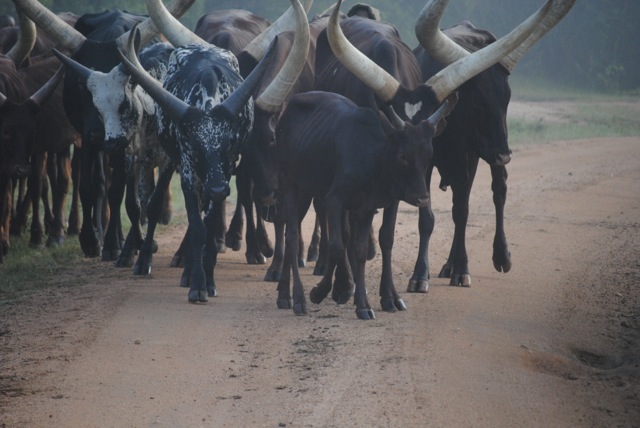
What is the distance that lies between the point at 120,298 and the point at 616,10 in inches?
1151

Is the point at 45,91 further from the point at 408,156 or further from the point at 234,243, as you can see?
the point at 408,156

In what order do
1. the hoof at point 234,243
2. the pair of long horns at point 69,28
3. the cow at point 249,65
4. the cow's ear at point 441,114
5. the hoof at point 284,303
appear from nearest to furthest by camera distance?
1. the cow's ear at point 441,114
2. the hoof at point 284,303
3. the cow at point 249,65
4. the pair of long horns at point 69,28
5. the hoof at point 234,243

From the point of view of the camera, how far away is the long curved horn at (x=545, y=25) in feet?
31.6

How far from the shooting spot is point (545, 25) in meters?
9.82

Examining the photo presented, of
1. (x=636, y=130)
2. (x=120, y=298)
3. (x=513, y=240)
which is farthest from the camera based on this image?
(x=636, y=130)

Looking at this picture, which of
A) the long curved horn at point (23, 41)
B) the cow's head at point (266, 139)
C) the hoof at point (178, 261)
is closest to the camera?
the cow's head at point (266, 139)

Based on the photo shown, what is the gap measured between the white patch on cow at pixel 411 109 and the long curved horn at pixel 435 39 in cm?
99

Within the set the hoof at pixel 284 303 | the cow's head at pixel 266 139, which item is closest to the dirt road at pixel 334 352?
the hoof at pixel 284 303

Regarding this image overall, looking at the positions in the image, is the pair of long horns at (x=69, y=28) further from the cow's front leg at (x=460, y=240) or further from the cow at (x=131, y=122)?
the cow's front leg at (x=460, y=240)

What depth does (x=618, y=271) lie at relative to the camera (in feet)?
35.9

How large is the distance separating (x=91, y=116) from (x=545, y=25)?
425 cm

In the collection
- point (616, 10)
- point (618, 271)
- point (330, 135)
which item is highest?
point (616, 10)


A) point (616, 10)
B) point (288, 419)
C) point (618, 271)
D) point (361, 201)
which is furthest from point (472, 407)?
point (616, 10)

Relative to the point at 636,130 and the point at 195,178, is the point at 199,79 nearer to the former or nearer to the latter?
the point at 195,178
